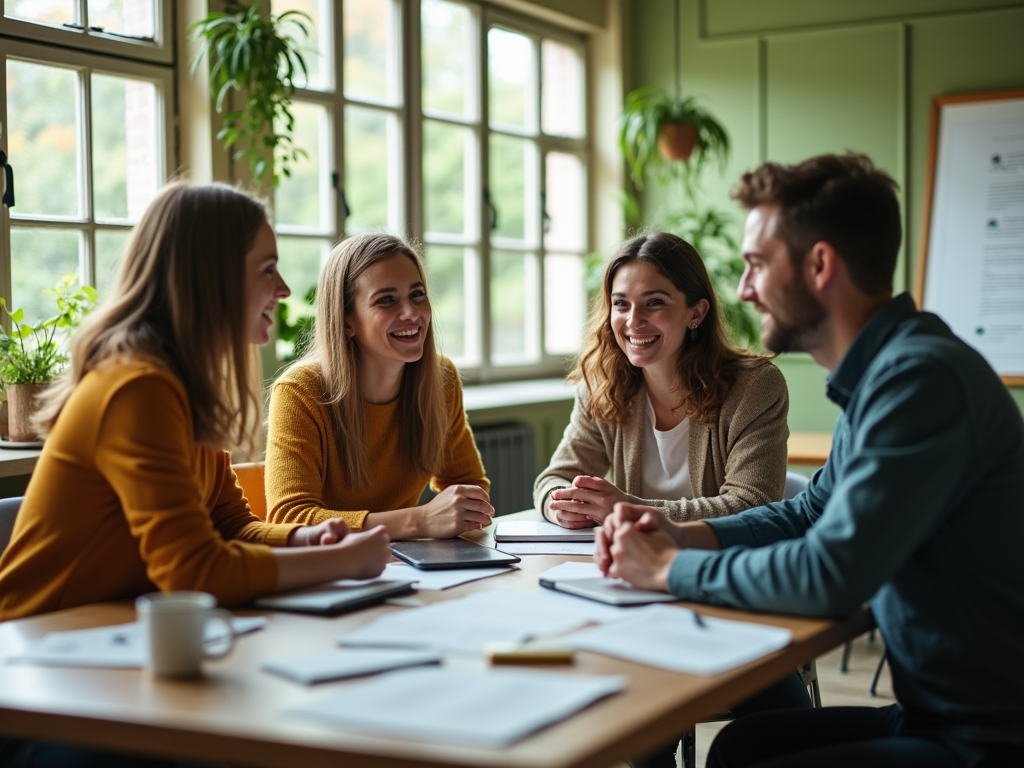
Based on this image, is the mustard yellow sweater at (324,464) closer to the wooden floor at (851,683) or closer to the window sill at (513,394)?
the wooden floor at (851,683)

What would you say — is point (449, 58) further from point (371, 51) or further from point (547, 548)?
point (547, 548)

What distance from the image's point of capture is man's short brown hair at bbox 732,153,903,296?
159 centimetres

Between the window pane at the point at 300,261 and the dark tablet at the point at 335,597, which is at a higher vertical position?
the window pane at the point at 300,261

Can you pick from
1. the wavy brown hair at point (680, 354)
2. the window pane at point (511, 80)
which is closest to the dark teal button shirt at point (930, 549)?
the wavy brown hair at point (680, 354)

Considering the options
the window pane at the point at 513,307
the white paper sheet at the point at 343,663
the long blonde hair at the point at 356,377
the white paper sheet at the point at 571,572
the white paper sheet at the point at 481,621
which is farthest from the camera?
the window pane at the point at 513,307

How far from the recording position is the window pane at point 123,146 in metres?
3.28

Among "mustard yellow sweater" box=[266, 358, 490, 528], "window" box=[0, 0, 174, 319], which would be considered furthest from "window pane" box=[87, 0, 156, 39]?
"mustard yellow sweater" box=[266, 358, 490, 528]

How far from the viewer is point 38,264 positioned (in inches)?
123

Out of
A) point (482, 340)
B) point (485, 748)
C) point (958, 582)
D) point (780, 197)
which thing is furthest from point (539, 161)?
point (485, 748)

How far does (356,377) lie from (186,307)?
2.55 feet

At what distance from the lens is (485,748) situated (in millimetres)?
1020

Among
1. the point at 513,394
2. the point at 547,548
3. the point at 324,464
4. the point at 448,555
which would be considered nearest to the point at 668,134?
the point at 513,394

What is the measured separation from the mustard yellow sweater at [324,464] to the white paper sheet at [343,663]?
2.62ft

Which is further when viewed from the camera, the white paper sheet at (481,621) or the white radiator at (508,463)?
the white radiator at (508,463)
